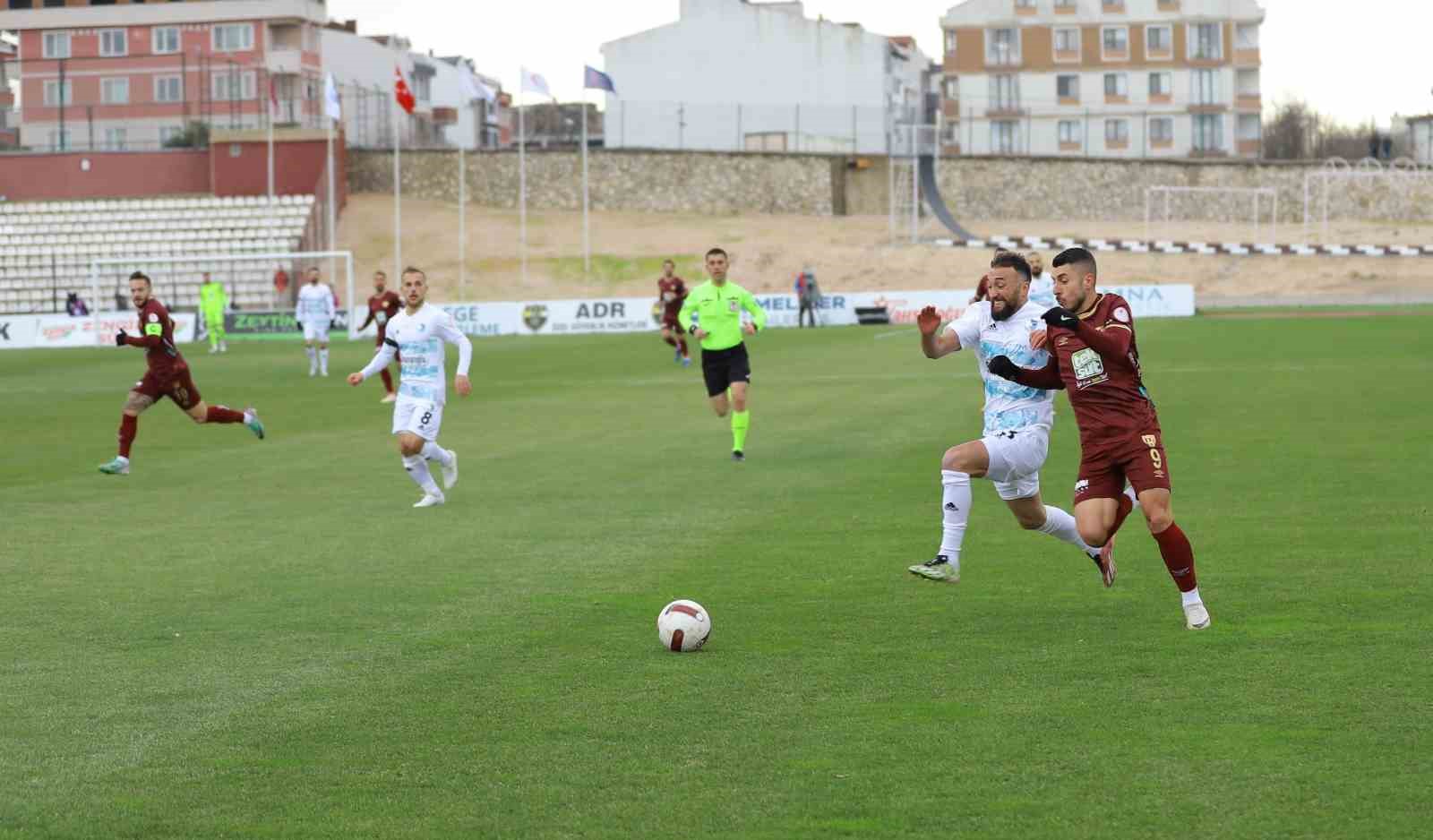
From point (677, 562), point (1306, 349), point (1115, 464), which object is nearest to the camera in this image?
point (1115, 464)

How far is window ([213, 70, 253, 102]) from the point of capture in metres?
79.6

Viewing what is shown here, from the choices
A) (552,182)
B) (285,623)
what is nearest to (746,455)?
(285,623)

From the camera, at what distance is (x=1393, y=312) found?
53.3 meters

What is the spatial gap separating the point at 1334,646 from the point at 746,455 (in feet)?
35.1

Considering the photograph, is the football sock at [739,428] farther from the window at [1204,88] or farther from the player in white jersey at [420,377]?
the window at [1204,88]

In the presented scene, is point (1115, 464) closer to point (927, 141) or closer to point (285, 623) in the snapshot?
point (285, 623)

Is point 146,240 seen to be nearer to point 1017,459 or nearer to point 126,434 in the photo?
point 126,434

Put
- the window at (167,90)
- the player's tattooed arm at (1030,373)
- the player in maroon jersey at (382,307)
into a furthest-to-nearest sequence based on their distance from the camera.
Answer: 1. the window at (167,90)
2. the player in maroon jersey at (382,307)
3. the player's tattooed arm at (1030,373)

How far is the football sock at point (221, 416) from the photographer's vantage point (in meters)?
19.7

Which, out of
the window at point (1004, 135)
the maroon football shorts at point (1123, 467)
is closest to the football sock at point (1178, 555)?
the maroon football shorts at point (1123, 467)

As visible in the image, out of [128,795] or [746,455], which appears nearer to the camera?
[128,795]

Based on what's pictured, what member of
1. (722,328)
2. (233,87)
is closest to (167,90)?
(233,87)

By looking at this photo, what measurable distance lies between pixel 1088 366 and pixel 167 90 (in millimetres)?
88980

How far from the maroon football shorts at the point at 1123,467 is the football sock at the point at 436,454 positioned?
756 cm
